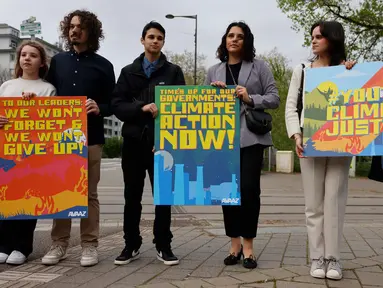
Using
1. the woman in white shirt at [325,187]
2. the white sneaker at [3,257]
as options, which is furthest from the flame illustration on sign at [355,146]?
the white sneaker at [3,257]

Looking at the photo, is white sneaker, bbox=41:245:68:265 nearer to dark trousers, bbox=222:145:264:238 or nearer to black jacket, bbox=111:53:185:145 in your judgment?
black jacket, bbox=111:53:185:145

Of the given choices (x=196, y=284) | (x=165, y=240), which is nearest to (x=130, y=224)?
(x=165, y=240)

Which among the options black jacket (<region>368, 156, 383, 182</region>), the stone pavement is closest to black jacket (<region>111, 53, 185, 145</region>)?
the stone pavement

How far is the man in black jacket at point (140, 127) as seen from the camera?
4039 millimetres

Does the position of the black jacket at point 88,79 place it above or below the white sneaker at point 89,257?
above

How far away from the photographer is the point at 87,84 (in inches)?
164

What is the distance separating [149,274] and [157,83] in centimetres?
177

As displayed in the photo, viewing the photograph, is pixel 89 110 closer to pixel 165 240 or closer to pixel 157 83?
pixel 157 83

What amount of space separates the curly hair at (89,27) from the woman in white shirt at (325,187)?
6.88 ft

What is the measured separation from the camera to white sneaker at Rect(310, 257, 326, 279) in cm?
346

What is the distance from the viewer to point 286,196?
11781 mm

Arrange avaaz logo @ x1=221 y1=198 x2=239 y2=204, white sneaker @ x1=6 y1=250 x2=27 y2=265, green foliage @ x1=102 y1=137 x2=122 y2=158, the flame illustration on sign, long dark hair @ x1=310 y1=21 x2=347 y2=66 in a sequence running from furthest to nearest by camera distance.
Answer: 1. green foliage @ x1=102 y1=137 x2=122 y2=158
2. white sneaker @ x1=6 y1=250 x2=27 y2=265
3. avaaz logo @ x1=221 y1=198 x2=239 y2=204
4. long dark hair @ x1=310 y1=21 x2=347 y2=66
5. the flame illustration on sign

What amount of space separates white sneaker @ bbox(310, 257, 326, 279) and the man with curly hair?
2.00 metres

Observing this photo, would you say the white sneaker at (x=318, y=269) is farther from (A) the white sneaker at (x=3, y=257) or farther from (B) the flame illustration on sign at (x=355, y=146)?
(A) the white sneaker at (x=3, y=257)
